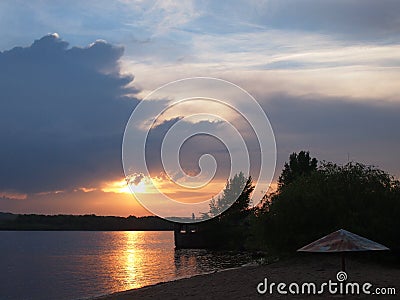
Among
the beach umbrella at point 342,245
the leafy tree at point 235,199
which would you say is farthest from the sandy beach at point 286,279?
the leafy tree at point 235,199

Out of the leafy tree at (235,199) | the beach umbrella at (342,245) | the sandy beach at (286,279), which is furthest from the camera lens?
the leafy tree at (235,199)

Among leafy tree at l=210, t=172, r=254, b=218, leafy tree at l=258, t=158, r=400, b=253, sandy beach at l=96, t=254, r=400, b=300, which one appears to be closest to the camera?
sandy beach at l=96, t=254, r=400, b=300

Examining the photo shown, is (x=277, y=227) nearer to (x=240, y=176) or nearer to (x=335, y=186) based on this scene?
(x=335, y=186)

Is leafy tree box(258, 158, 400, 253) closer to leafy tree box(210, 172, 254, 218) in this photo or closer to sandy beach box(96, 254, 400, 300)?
sandy beach box(96, 254, 400, 300)

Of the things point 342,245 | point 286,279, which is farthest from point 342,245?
point 286,279

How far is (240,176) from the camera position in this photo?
113938 millimetres

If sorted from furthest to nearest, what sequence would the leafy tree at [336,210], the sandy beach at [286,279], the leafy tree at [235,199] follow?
the leafy tree at [235,199]
the leafy tree at [336,210]
the sandy beach at [286,279]

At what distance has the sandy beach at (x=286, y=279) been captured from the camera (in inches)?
958

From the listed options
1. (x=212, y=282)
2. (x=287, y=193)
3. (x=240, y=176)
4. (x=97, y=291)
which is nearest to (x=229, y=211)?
(x=240, y=176)

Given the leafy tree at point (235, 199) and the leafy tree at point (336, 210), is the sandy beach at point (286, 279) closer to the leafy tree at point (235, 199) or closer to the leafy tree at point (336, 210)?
the leafy tree at point (336, 210)

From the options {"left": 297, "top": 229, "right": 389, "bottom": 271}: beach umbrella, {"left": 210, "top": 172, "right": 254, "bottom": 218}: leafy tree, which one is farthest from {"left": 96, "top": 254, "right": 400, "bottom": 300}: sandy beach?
Result: {"left": 210, "top": 172, "right": 254, "bottom": 218}: leafy tree

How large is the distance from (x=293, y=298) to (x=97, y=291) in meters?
32.5

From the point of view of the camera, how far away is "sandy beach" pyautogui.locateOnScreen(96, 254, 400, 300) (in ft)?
79.8

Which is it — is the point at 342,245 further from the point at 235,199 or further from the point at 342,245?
the point at 235,199
